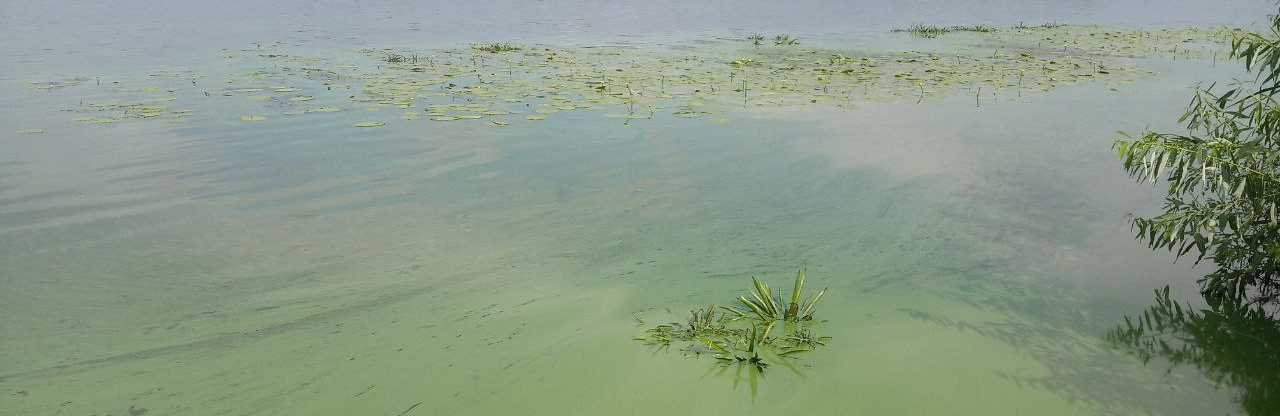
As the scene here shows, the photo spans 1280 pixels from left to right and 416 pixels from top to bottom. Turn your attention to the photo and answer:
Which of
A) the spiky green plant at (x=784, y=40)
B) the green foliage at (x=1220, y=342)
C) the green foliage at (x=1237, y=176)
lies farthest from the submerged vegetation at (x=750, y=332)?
the spiky green plant at (x=784, y=40)

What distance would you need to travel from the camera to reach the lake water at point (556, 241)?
2969 mm

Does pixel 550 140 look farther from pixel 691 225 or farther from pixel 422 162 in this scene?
pixel 691 225

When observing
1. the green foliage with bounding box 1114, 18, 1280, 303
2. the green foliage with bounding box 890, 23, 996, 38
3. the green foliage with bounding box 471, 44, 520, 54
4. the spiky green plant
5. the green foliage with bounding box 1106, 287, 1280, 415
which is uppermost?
the green foliage with bounding box 890, 23, 996, 38

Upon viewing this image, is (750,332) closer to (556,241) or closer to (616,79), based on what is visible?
(556,241)

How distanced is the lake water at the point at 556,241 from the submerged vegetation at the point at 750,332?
8 cm

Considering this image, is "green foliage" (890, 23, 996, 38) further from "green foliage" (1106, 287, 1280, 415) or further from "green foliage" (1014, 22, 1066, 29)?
"green foliage" (1106, 287, 1280, 415)

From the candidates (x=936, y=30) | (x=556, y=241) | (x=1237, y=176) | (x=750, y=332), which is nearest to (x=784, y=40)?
(x=936, y=30)

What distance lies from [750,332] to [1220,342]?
6.44 ft

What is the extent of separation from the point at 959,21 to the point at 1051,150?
12.8 meters

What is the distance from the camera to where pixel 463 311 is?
11.7 ft

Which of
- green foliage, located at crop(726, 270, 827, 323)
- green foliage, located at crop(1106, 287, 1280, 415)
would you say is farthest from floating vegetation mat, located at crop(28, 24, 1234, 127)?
green foliage, located at crop(1106, 287, 1280, 415)

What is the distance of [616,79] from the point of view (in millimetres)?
9484

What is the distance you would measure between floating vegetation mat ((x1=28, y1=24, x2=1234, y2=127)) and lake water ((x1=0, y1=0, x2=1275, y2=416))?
88mm

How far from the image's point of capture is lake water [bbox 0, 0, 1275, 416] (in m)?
2.97
